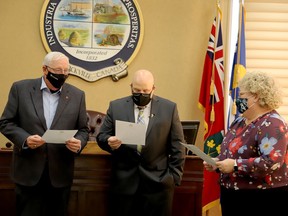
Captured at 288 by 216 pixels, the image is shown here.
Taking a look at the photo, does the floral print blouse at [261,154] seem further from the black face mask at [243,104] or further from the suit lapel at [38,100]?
the suit lapel at [38,100]

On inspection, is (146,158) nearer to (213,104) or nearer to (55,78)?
(55,78)

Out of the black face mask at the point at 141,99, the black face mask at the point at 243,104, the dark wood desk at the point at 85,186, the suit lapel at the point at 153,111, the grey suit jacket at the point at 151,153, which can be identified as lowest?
the dark wood desk at the point at 85,186

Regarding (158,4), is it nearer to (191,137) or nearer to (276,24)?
(276,24)

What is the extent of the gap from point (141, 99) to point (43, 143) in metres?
0.78

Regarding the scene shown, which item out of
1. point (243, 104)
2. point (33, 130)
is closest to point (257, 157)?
point (243, 104)

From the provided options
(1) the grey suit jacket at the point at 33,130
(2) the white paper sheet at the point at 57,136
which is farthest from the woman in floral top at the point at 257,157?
(1) the grey suit jacket at the point at 33,130

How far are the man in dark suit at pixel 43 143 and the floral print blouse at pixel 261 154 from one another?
1072 mm

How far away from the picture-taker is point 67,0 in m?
5.39

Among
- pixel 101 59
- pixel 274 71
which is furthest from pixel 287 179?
pixel 101 59

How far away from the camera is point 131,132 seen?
321 cm

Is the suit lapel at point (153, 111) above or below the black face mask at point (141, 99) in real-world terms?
below

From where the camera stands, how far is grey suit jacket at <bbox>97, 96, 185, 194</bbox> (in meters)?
3.38

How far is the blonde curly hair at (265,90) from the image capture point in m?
2.89

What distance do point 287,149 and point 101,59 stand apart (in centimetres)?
299
